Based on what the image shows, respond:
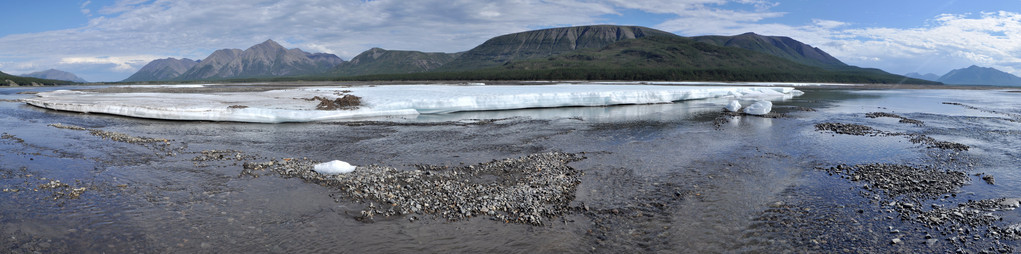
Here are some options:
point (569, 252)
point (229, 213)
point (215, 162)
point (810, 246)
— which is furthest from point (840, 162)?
point (215, 162)

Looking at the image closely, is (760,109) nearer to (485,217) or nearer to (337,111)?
(337,111)

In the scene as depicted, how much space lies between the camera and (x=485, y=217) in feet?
28.6

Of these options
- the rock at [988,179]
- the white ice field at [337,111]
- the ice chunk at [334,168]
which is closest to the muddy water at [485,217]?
the rock at [988,179]

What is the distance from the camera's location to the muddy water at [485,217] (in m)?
7.63

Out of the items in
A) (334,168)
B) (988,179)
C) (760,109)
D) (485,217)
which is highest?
(760,109)

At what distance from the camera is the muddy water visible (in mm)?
7629

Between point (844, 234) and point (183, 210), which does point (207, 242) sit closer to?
point (183, 210)

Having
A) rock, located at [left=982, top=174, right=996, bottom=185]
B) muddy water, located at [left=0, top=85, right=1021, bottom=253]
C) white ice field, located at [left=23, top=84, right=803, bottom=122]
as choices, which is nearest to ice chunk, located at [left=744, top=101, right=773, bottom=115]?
muddy water, located at [left=0, top=85, right=1021, bottom=253]

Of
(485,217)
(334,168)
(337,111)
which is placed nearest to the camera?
(485,217)

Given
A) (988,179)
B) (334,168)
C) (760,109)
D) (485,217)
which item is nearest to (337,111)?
(334,168)

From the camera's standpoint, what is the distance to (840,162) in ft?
46.7

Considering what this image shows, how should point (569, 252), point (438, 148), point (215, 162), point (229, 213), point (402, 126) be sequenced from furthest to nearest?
point (402, 126) < point (438, 148) < point (215, 162) < point (229, 213) < point (569, 252)

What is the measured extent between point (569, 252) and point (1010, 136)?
24.5m

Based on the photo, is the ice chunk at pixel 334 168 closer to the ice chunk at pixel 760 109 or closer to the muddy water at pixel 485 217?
the muddy water at pixel 485 217
